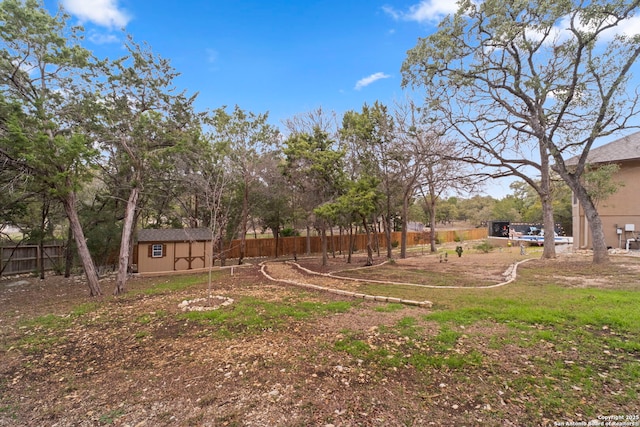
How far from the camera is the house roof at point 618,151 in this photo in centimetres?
1539

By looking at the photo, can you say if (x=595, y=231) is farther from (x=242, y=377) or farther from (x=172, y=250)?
(x=172, y=250)

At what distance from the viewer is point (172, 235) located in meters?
13.6

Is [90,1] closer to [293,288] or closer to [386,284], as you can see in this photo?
[293,288]

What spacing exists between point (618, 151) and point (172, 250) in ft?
78.6

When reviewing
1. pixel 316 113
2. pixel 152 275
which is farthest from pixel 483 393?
pixel 316 113

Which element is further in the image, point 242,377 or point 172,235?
point 172,235

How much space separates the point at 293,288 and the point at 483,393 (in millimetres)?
5991

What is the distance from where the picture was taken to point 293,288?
→ 8.34 metres

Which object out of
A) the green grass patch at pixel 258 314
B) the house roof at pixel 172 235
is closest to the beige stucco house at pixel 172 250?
the house roof at pixel 172 235

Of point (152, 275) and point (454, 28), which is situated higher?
point (454, 28)

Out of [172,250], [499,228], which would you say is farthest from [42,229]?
[499,228]

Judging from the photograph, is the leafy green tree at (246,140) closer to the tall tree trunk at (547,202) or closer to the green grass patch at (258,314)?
the green grass patch at (258,314)

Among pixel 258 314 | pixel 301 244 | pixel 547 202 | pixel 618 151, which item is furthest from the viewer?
pixel 301 244

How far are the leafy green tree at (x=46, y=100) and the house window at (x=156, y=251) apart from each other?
5062 millimetres
